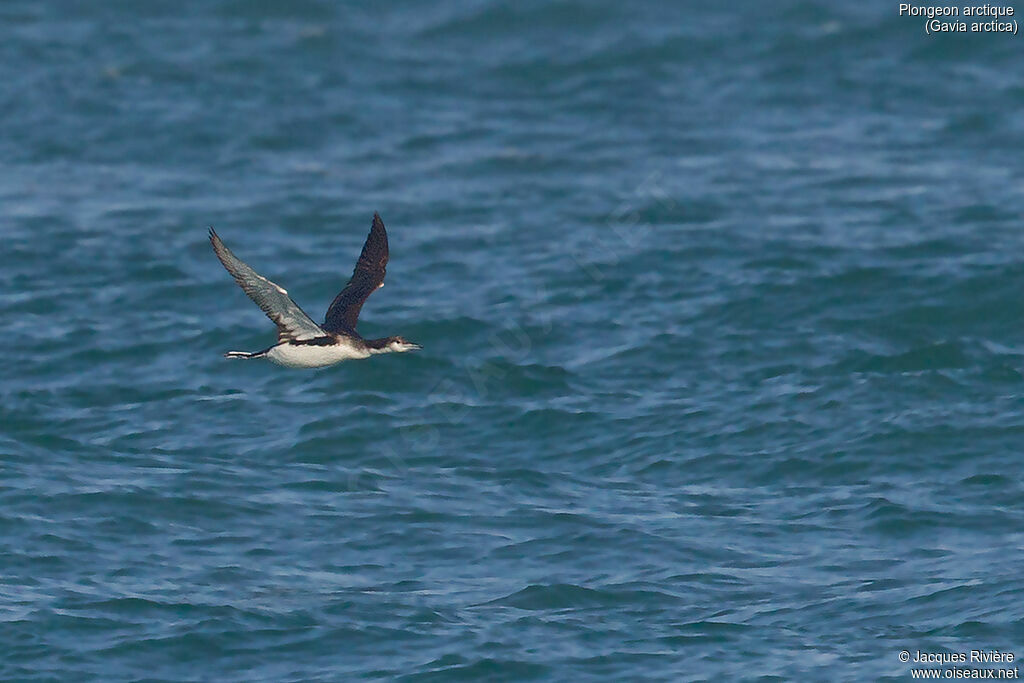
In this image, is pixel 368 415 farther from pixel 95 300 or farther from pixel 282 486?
pixel 95 300

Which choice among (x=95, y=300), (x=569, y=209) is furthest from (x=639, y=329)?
(x=95, y=300)

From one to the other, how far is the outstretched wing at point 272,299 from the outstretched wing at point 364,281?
104cm

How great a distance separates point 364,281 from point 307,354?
1767 millimetres

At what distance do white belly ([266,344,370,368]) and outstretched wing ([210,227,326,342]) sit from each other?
0.34 ft

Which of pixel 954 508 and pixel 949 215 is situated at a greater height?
pixel 949 215

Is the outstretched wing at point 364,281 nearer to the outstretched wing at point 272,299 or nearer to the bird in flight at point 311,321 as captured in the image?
the bird in flight at point 311,321

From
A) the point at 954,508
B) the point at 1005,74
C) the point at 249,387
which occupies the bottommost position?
the point at 954,508

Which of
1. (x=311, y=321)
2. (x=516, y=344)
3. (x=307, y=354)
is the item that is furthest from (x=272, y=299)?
(x=516, y=344)

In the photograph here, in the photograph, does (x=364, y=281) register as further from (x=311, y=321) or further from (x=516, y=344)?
(x=516, y=344)

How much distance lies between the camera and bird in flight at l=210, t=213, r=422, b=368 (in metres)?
17.3

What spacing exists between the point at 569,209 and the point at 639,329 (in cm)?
419

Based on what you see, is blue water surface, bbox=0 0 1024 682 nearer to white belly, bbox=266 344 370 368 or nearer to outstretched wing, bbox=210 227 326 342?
white belly, bbox=266 344 370 368

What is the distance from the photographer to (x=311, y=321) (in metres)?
18.0

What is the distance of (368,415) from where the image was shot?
988 inches
